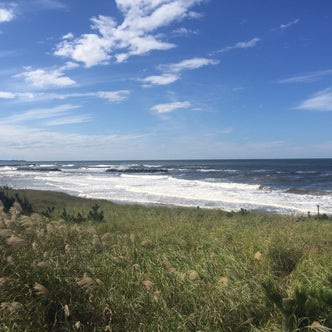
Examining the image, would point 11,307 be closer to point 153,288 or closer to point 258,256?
point 153,288

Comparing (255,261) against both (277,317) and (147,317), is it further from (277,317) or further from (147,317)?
(147,317)

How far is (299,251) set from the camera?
6395 mm

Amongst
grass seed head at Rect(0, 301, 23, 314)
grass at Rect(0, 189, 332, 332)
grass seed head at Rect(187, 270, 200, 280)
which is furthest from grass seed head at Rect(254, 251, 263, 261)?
grass seed head at Rect(0, 301, 23, 314)

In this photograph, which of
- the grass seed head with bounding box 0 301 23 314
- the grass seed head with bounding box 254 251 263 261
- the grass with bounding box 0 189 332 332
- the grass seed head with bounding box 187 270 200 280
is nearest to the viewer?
the grass seed head with bounding box 0 301 23 314

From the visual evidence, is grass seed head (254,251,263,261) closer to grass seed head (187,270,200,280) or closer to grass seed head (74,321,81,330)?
grass seed head (187,270,200,280)

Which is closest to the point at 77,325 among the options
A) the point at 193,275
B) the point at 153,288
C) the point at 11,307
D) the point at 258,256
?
the point at 11,307

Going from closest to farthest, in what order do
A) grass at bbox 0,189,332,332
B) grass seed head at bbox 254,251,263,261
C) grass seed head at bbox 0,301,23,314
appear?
grass seed head at bbox 0,301,23,314, grass at bbox 0,189,332,332, grass seed head at bbox 254,251,263,261

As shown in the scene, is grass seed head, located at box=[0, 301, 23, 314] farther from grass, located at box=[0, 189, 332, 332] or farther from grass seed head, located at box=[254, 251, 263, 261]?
grass seed head, located at box=[254, 251, 263, 261]

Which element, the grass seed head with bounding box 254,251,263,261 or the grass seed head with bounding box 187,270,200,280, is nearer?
the grass seed head with bounding box 187,270,200,280

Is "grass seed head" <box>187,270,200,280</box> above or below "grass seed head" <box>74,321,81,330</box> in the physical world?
above

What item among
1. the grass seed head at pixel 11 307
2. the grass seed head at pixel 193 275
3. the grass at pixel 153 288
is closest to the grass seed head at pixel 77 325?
the grass at pixel 153 288

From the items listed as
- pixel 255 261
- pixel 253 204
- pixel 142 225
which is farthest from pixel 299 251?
pixel 253 204

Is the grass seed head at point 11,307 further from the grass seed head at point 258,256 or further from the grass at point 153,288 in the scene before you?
the grass seed head at point 258,256

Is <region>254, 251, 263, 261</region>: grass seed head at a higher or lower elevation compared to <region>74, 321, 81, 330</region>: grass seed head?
higher
